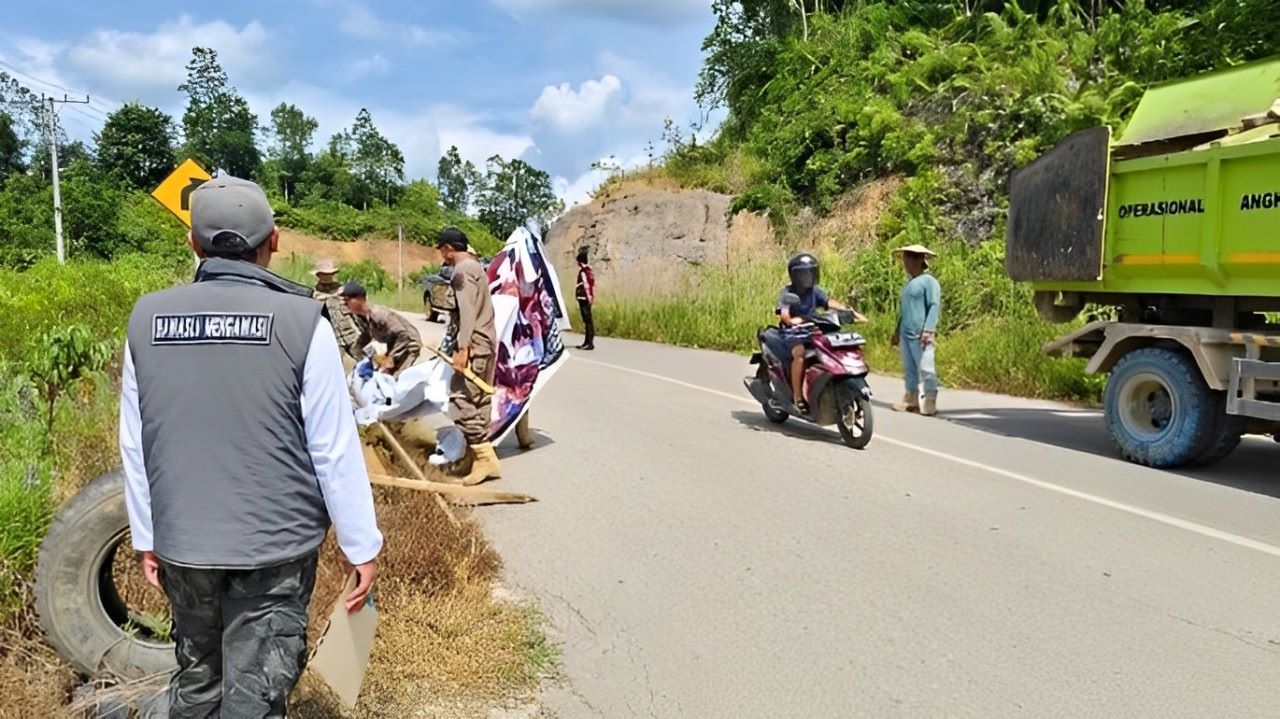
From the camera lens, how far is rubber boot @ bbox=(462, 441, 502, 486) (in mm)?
7297

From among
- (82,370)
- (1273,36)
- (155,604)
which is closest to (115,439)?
(82,370)

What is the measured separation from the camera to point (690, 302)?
21.8 m

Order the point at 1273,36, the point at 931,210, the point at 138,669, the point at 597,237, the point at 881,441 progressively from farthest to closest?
the point at 597,237 → the point at 931,210 → the point at 1273,36 → the point at 881,441 → the point at 138,669

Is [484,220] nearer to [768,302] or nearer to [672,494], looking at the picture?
[768,302]

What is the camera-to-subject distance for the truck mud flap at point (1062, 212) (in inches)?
341

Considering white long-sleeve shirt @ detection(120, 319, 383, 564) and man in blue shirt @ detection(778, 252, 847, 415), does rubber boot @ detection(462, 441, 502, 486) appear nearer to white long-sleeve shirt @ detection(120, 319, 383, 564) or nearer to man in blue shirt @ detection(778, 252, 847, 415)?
man in blue shirt @ detection(778, 252, 847, 415)

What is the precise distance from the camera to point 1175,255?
802 cm

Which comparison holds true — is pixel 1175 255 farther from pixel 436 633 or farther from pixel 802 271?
pixel 436 633

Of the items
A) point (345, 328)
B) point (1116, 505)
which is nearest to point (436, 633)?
point (1116, 505)

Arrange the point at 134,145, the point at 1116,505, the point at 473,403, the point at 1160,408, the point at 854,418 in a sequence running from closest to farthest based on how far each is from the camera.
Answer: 1. the point at 1116,505
2. the point at 473,403
3. the point at 1160,408
4. the point at 854,418
5. the point at 134,145

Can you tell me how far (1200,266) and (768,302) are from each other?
12439 mm

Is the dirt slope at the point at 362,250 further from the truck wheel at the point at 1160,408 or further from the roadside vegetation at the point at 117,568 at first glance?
the truck wheel at the point at 1160,408

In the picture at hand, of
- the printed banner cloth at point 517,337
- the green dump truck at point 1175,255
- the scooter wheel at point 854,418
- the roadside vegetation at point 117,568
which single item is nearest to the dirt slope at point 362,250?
the roadside vegetation at point 117,568

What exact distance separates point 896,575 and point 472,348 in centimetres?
381
